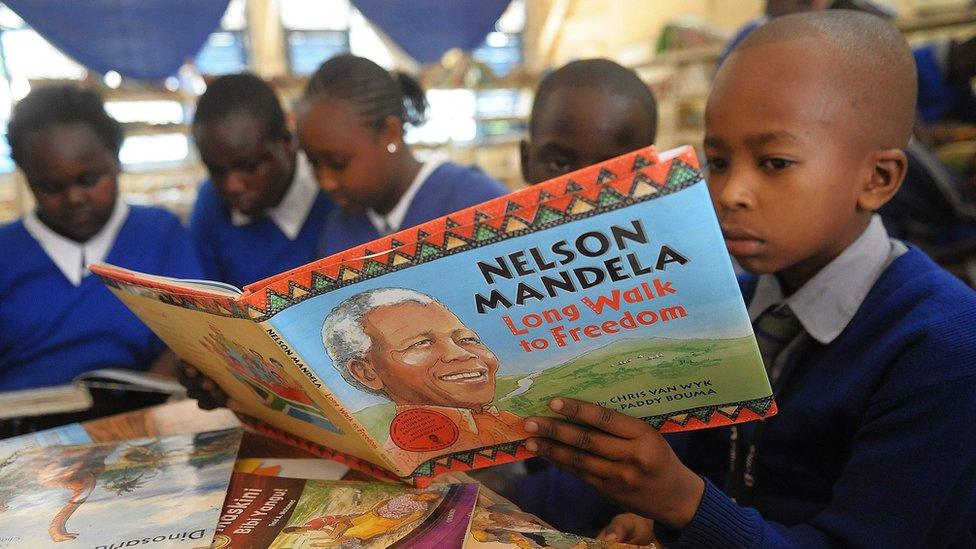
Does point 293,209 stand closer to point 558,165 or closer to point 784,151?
point 558,165

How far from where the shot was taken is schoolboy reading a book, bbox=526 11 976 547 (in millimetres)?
568

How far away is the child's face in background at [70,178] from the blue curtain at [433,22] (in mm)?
2214

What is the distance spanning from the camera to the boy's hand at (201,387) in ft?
2.59

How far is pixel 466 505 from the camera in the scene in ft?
1.84

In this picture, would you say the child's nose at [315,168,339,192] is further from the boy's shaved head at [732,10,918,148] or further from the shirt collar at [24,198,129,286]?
the boy's shaved head at [732,10,918,148]

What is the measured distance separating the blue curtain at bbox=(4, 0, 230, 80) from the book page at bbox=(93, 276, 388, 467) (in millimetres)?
2529

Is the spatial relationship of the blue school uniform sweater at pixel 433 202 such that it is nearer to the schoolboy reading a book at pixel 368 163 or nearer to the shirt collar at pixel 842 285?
the schoolboy reading a book at pixel 368 163

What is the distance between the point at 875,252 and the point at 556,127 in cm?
54

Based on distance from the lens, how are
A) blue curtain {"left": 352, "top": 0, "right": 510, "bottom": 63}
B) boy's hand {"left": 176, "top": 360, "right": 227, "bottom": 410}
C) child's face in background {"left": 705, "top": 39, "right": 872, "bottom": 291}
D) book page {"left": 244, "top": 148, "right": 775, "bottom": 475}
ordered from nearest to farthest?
book page {"left": 244, "top": 148, "right": 775, "bottom": 475} < child's face in background {"left": 705, "top": 39, "right": 872, "bottom": 291} < boy's hand {"left": 176, "top": 360, "right": 227, "bottom": 410} < blue curtain {"left": 352, "top": 0, "right": 510, "bottom": 63}

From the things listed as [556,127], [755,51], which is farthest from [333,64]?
[755,51]

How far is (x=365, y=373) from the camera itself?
0.53 metres

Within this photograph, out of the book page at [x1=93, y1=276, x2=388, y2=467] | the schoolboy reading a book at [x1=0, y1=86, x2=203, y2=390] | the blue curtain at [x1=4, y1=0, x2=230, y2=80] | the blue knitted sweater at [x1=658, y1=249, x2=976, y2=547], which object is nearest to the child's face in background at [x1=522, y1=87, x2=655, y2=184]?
the blue knitted sweater at [x1=658, y1=249, x2=976, y2=547]

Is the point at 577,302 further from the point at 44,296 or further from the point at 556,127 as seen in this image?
the point at 44,296

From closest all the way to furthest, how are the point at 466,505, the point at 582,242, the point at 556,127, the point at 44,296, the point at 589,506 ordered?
the point at 582,242 → the point at 466,505 → the point at 589,506 → the point at 556,127 → the point at 44,296
